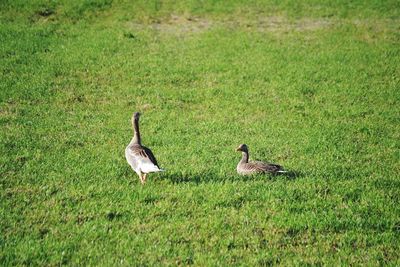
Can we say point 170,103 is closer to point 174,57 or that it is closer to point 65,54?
point 174,57

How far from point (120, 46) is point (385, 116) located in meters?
14.8

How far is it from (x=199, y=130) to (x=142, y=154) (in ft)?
17.7

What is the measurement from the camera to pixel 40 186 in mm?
10867

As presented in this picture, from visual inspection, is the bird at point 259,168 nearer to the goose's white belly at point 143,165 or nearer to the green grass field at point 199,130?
the green grass field at point 199,130

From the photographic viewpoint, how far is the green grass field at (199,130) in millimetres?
8922

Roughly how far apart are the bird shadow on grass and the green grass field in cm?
7

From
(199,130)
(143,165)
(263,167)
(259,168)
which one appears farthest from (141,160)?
(199,130)

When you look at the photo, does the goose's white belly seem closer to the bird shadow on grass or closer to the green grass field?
the green grass field

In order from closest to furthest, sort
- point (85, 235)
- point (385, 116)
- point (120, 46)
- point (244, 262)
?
1. point (244, 262)
2. point (85, 235)
3. point (385, 116)
4. point (120, 46)

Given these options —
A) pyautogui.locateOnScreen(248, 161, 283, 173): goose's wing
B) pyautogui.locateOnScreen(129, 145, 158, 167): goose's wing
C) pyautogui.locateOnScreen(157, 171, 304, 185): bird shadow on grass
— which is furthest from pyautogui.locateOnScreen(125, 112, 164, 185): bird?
pyautogui.locateOnScreen(248, 161, 283, 173): goose's wing

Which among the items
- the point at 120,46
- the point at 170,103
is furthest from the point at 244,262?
the point at 120,46

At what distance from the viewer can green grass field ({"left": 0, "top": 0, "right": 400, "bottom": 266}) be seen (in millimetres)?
8922

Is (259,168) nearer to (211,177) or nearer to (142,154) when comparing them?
(211,177)

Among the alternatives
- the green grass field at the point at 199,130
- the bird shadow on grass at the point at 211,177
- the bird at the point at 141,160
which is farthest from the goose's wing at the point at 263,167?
the bird at the point at 141,160
